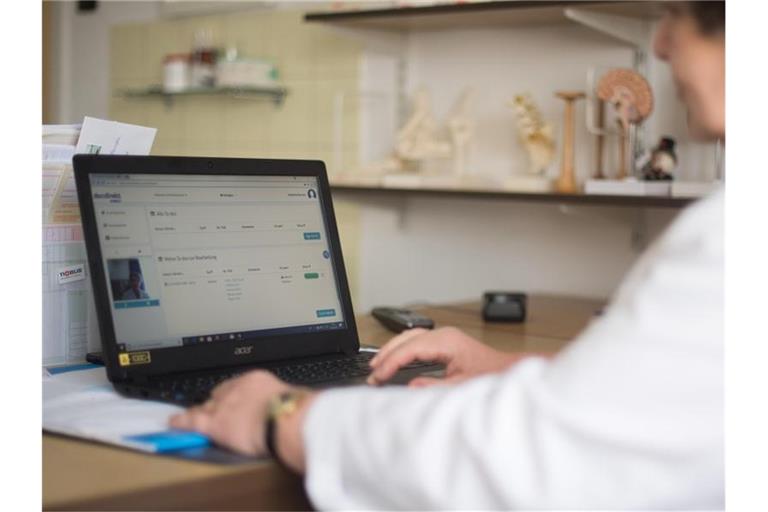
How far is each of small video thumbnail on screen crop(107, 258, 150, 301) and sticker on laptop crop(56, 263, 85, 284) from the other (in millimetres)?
207

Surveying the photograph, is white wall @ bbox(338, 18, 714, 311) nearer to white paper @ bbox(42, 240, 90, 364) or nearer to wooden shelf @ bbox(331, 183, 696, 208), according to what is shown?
wooden shelf @ bbox(331, 183, 696, 208)

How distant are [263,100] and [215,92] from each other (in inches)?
9.1

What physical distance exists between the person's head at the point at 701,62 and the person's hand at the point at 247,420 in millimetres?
472

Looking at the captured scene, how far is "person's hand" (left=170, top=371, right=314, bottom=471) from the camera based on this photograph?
0.97m

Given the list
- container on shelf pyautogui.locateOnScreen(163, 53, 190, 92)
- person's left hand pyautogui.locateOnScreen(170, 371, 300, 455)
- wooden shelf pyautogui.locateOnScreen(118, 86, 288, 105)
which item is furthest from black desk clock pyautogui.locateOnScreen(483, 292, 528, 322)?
container on shelf pyautogui.locateOnScreen(163, 53, 190, 92)

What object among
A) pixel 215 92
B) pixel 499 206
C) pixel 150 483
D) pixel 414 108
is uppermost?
pixel 215 92

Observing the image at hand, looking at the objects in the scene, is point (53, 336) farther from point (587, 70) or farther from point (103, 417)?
point (587, 70)

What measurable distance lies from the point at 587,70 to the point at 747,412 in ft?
6.03

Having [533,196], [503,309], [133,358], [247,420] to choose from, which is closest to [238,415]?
[247,420]

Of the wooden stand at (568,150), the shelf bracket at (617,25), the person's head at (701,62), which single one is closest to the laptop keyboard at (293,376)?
the person's head at (701,62)

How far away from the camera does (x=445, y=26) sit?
2918mm

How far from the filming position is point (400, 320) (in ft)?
6.08

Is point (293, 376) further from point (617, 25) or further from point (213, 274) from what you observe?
point (617, 25)
